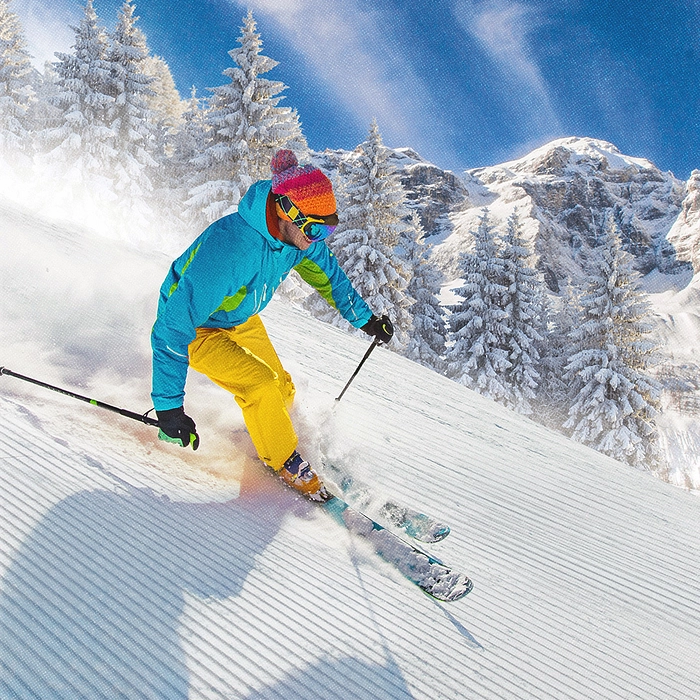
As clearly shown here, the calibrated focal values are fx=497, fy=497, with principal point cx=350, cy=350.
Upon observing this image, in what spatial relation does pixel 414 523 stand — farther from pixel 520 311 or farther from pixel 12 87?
pixel 12 87

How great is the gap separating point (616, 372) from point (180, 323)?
18254mm

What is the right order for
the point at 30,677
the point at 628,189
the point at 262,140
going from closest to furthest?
the point at 30,677 → the point at 262,140 → the point at 628,189

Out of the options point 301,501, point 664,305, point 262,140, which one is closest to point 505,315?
point 262,140

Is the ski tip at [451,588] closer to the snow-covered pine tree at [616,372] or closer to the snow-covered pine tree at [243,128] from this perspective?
the snow-covered pine tree at [243,128]

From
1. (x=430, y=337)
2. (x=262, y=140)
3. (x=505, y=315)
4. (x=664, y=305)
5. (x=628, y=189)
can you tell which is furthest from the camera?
(x=628, y=189)

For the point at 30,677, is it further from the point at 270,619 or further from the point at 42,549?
the point at 270,619

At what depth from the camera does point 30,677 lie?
4.56 feet

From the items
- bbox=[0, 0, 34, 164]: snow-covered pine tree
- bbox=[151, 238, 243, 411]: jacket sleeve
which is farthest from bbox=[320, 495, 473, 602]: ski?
bbox=[0, 0, 34, 164]: snow-covered pine tree

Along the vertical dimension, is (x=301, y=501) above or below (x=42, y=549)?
above

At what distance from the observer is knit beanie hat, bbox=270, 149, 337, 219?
246 cm

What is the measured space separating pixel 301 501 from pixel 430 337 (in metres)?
18.2

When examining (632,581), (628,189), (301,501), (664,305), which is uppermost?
(628,189)

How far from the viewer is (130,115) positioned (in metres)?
20.4

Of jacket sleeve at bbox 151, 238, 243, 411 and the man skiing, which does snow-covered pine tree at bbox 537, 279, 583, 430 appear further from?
jacket sleeve at bbox 151, 238, 243, 411
